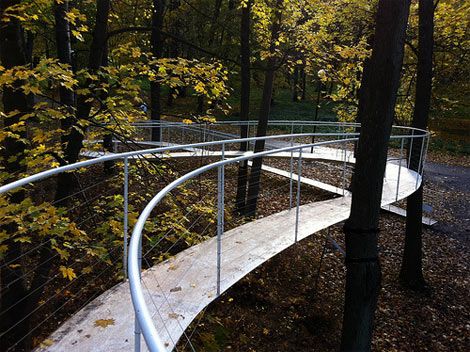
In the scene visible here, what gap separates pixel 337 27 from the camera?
1391cm

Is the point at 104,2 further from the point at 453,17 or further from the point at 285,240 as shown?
the point at 453,17

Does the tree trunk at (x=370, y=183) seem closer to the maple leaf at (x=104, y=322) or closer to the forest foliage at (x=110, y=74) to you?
the forest foliage at (x=110, y=74)

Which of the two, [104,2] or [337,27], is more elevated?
[337,27]

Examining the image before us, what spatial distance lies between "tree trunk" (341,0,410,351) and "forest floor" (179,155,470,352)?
212 cm

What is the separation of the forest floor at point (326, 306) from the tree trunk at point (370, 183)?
212cm

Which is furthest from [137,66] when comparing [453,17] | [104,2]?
[453,17]

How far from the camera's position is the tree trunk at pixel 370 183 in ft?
13.9

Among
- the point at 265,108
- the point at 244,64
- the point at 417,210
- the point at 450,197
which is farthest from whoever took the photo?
the point at 450,197

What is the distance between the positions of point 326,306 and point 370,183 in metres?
4.32

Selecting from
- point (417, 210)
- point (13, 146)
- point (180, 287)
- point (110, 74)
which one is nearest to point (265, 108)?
point (417, 210)

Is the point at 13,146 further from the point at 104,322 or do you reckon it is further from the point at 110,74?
the point at 104,322

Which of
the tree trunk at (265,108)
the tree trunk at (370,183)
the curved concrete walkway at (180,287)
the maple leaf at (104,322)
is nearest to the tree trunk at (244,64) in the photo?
the tree trunk at (265,108)

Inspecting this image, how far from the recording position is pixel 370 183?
4.46 metres

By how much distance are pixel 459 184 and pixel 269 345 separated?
13770 millimetres
